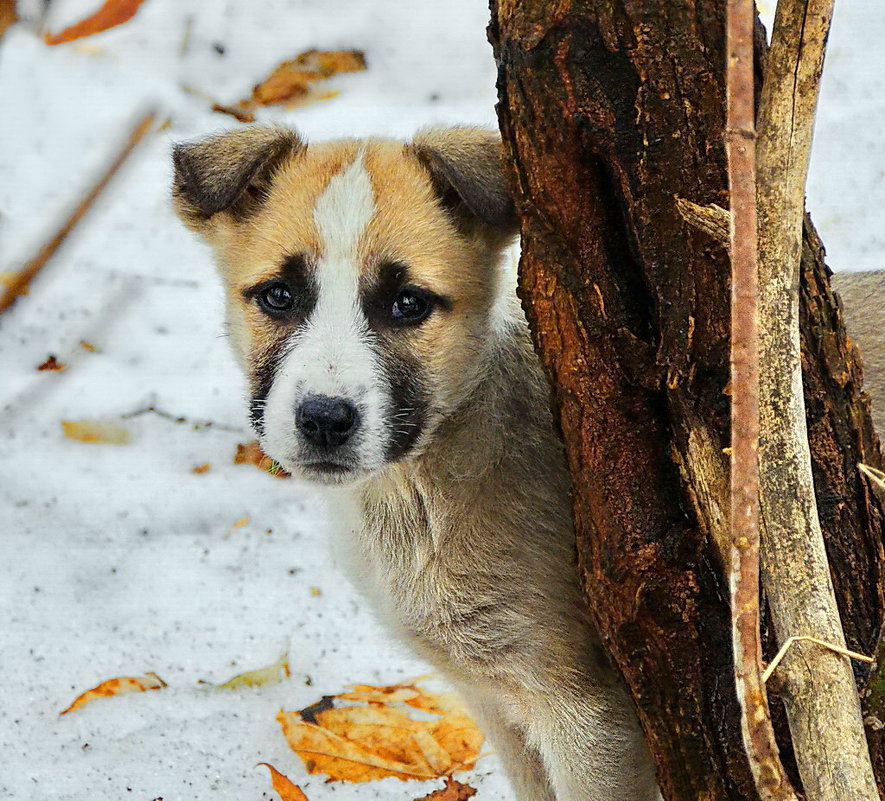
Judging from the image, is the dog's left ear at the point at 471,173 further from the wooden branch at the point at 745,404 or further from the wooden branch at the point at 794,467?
the wooden branch at the point at 745,404

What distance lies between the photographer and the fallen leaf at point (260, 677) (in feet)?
12.6

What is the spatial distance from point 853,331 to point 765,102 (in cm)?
144

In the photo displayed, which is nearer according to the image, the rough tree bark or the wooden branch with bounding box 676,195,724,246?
the wooden branch with bounding box 676,195,724,246

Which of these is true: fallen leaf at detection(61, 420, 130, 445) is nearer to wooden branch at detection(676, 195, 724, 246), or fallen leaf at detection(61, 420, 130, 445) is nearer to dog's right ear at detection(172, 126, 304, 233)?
dog's right ear at detection(172, 126, 304, 233)

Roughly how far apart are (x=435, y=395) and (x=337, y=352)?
31cm

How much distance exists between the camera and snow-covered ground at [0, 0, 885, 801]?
3613 millimetres

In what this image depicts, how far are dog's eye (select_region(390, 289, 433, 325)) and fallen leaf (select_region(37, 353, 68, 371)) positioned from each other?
2.84 metres

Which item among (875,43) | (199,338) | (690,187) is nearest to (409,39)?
(199,338)

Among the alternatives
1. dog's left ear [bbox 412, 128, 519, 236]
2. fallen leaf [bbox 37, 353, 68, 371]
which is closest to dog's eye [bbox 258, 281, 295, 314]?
dog's left ear [bbox 412, 128, 519, 236]

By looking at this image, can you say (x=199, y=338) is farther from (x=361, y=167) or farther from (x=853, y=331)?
(x=853, y=331)

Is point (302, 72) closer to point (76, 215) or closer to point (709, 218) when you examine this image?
point (76, 215)

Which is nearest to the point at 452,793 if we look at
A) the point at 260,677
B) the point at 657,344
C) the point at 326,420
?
the point at 260,677

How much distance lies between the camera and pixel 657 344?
2.14 metres

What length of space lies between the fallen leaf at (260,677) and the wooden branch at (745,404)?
7.78 feet
